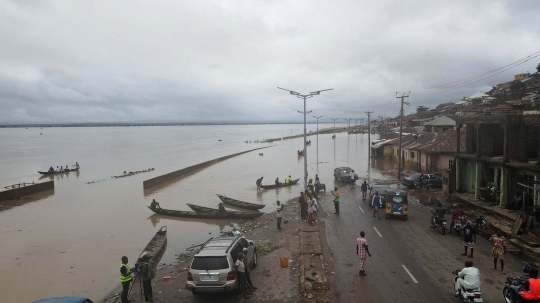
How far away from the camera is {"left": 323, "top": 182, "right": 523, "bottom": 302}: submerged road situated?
36.0ft

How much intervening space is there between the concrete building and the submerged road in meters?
4.52

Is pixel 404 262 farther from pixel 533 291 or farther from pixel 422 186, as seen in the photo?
pixel 422 186

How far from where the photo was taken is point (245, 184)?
4178 centimetres

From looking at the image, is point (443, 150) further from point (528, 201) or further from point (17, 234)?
point (17, 234)

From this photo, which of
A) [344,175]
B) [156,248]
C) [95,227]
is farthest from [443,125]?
[156,248]

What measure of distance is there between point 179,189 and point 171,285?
27.9 meters

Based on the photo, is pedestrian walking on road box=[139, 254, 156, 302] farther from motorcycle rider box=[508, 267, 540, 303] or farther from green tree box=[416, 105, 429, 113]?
green tree box=[416, 105, 429, 113]

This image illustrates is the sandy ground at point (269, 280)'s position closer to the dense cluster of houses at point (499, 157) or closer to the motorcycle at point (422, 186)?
the dense cluster of houses at point (499, 157)

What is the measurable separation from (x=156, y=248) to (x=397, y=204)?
1325 centimetres

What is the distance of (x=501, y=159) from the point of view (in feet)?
68.5

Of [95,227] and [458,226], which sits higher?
[458,226]

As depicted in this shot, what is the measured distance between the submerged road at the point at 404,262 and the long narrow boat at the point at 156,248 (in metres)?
8.46

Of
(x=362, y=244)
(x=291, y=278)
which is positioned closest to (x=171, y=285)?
(x=291, y=278)

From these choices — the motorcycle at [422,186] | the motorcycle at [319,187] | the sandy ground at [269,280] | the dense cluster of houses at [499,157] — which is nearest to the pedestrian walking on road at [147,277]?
the sandy ground at [269,280]
